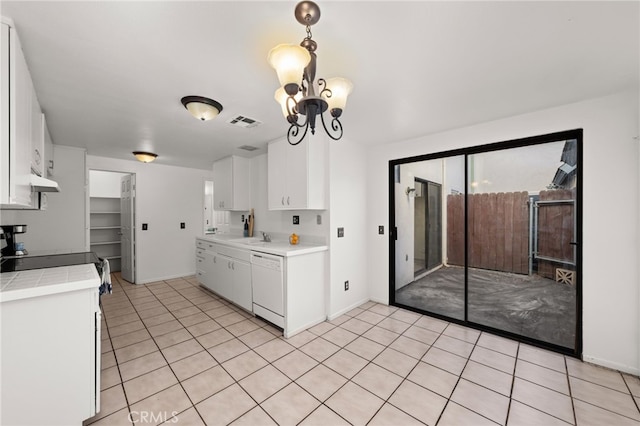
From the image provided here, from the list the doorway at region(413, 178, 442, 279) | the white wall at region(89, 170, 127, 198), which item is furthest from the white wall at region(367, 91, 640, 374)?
the white wall at region(89, 170, 127, 198)

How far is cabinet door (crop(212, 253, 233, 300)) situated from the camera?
353cm

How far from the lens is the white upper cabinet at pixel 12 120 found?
1.28 m

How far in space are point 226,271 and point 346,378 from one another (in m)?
2.22

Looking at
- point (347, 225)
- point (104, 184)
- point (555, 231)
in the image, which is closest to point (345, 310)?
point (347, 225)

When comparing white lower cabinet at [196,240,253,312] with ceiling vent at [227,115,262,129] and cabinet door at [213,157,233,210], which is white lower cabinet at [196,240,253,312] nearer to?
cabinet door at [213,157,233,210]

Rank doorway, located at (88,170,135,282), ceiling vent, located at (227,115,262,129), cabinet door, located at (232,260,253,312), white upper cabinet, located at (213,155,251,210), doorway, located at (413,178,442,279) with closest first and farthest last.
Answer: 1. ceiling vent, located at (227,115,262,129)
2. cabinet door, located at (232,260,253,312)
3. doorway, located at (413,178,442,279)
4. white upper cabinet, located at (213,155,251,210)
5. doorway, located at (88,170,135,282)

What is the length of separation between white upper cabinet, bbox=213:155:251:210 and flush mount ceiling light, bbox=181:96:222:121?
207cm

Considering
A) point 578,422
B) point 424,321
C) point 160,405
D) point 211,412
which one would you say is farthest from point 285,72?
point 424,321

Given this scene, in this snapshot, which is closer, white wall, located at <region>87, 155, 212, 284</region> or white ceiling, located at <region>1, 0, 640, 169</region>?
white ceiling, located at <region>1, 0, 640, 169</region>

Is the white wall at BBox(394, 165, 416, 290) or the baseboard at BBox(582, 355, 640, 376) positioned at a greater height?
the white wall at BBox(394, 165, 416, 290)

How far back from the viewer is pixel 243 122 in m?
2.77

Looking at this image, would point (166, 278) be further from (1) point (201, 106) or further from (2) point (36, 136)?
(1) point (201, 106)

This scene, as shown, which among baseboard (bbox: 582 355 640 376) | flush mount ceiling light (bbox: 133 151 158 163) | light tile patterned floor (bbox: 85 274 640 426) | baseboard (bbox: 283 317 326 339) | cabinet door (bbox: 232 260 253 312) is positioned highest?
flush mount ceiling light (bbox: 133 151 158 163)

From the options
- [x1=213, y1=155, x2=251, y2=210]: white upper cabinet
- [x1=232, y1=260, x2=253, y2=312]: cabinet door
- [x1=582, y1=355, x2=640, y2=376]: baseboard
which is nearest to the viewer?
[x1=582, y1=355, x2=640, y2=376]: baseboard
